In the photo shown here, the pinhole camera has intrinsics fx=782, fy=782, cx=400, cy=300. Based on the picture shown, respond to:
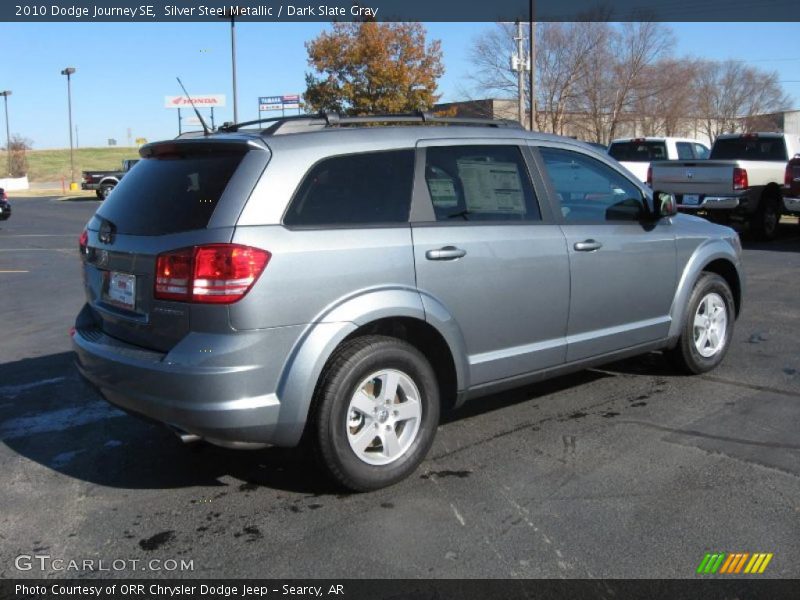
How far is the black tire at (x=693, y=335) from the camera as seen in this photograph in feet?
18.8

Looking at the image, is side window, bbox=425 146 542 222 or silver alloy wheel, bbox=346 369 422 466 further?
side window, bbox=425 146 542 222

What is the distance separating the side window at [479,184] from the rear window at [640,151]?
14.5m

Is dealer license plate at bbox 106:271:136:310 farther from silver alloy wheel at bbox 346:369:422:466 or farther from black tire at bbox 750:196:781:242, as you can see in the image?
black tire at bbox 750:196:781:242

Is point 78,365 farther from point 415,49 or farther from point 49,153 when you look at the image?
point 49,153

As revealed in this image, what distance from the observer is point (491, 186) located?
4.62m

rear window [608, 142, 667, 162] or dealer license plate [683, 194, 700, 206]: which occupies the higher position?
rear window [608, 142, 667, 162]

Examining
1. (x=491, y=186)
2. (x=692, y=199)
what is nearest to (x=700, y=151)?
(x=692, y=199)

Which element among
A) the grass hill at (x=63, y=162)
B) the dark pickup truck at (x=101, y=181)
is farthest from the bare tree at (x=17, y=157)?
the dark pickup truck at (x=101, y=181)

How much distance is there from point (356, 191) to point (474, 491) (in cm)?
164

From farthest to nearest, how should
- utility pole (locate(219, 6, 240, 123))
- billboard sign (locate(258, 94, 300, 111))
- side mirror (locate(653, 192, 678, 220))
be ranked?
billboard sign (locate(258, 94, 300, 111)) → utility pole (locate(219, 6, 240, 123)) → side mirror (locate(653, 192, 678, 220))

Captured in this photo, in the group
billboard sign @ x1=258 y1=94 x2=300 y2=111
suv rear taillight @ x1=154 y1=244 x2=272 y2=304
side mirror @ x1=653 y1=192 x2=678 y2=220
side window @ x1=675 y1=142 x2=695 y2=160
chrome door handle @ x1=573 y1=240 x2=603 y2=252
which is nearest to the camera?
suv rear taillight @ x1=154 y1=244 x2=272 y2=304

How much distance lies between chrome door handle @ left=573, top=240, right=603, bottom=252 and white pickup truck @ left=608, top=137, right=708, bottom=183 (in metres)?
13.6

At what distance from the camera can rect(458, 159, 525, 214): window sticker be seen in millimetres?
4488

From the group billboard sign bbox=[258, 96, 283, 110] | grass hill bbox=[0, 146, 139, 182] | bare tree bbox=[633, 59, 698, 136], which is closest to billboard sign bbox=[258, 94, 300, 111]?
billboard sign bbox=[258, 96, 283, 110]
